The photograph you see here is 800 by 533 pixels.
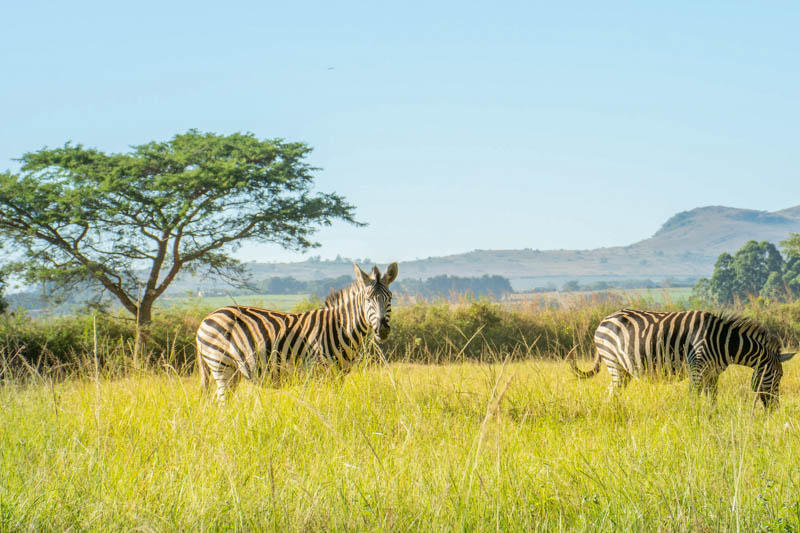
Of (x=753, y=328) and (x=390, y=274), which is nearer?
(x=390, y=274)

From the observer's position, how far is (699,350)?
734cm

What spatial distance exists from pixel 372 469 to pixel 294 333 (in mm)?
2876

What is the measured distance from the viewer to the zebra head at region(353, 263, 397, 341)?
21.9ft

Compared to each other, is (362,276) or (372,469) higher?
(362,276)

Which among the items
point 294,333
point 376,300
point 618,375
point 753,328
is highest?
point 376,300

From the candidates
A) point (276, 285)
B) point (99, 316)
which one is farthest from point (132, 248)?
point (276, 285)

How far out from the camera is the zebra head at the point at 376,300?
6660 mm

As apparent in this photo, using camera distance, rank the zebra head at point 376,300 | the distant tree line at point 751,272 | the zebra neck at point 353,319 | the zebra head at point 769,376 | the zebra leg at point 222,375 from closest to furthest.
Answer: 1. the zebra head at point 376,300
2. the zebra leg at point 222,375
3. the zebra neck at point 353,319
4. the zebra head at point 769,376
5. the distant tree line at point 751,272

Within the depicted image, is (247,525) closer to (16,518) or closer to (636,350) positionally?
(16,518)

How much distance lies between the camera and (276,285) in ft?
235

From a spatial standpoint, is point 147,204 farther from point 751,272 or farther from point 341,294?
point 751,272

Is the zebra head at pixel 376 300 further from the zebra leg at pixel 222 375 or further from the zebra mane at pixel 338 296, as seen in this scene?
the zebra leg at pixel 222 375

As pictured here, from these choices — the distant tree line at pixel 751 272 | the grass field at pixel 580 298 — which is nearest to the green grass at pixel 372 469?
the grass field at pixel 580 298

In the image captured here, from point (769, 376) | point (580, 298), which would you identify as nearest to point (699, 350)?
point (769, 376)
